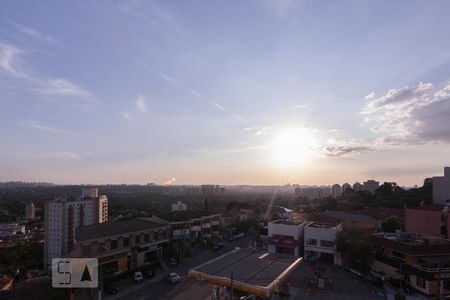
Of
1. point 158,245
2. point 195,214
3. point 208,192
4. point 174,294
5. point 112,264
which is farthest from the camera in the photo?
point 208,192

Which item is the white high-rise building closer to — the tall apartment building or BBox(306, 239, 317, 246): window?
BBox(306, 239, 317, 246): window

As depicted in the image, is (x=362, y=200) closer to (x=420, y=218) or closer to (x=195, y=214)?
(x=420, y=218)

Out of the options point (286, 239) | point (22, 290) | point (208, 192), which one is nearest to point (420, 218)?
point (286, 239)

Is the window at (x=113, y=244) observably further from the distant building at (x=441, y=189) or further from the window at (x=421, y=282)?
the distant building at (x=441, y=189)

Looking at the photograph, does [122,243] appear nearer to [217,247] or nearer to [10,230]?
[217,247]

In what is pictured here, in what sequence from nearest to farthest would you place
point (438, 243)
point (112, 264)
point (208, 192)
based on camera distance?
point (438, 243), point (112, 264), point (208, 192)

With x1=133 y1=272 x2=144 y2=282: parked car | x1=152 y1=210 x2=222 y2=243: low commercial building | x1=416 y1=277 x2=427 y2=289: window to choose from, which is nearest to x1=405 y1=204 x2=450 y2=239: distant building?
x1=416 y1=277 x2=427 y2=289: window

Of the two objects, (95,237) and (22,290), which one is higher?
(95,237)
